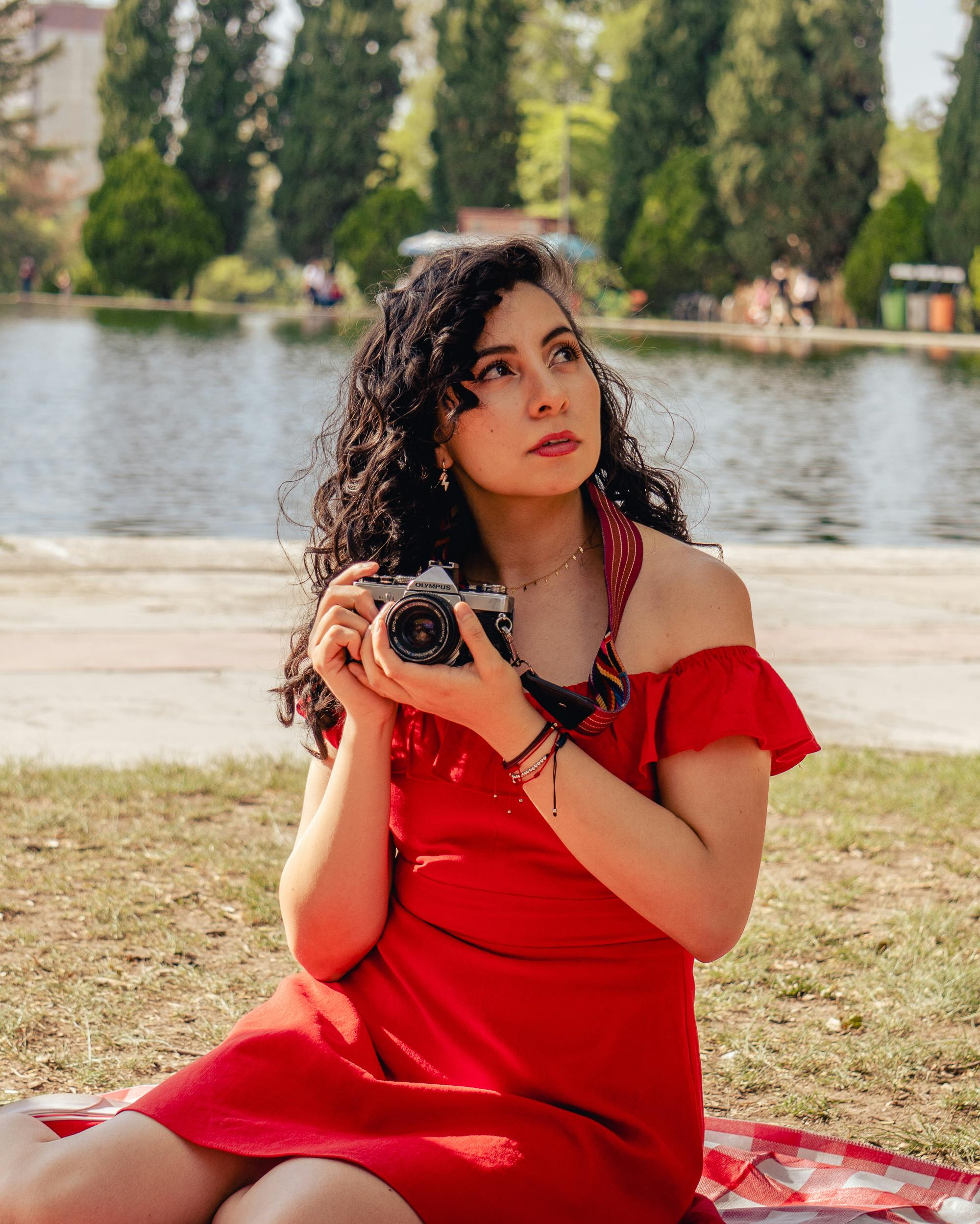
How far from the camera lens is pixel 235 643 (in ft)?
18.7

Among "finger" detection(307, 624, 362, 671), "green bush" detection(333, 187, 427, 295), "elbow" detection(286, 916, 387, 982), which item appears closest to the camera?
"finger" detection(307, 624, 362, 671)

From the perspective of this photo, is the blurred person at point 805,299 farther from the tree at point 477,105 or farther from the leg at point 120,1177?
the leg at point 120,1177

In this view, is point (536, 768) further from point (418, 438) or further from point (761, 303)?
point (761, 303)

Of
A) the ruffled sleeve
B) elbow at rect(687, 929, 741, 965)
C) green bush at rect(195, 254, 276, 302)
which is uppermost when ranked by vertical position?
green bush at rect(195, 254, 276, 302)

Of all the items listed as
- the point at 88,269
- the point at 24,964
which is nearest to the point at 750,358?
the point at 24,964

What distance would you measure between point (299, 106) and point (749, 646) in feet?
157

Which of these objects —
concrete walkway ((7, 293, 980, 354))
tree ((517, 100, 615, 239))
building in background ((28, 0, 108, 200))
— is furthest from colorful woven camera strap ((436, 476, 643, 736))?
building in background ((28, 0, 108, 200))

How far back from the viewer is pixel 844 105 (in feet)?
124

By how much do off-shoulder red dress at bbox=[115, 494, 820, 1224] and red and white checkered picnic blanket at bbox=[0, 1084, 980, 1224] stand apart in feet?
1.17

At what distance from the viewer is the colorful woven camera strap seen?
1793 mm

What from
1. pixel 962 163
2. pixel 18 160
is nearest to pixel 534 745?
pixel 962 163

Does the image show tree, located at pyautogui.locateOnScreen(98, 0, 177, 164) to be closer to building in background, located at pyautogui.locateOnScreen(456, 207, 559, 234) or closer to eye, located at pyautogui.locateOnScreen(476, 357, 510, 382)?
building in background, located at pyautogui.locateOnScreen(456, 207, 559, 234)

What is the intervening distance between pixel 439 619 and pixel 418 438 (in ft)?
1.42

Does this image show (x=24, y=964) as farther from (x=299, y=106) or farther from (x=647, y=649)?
(x=299, y=106)
